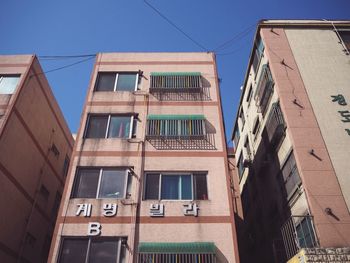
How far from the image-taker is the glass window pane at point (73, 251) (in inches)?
450

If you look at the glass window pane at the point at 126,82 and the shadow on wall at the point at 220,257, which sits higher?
the glass window pane at the point at 126,82

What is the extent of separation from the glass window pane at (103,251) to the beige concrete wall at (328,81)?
9428 millimetres

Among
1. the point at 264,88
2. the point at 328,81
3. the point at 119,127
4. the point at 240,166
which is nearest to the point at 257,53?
the point at 264,88

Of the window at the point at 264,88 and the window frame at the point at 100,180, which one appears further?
the window at the point at 264,88

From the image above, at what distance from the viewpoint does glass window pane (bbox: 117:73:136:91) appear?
695 inches

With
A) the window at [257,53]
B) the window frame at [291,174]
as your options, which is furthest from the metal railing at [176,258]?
the window at [257,53]

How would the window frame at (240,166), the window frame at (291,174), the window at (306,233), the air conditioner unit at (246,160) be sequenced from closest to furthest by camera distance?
the window at (306,233) < the window frame at (291,174) < the air conditioner unit at (246,160) < the window frame at (240,166)

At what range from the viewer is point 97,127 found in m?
15.8

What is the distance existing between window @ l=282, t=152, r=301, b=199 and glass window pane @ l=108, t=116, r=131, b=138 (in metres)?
8.24

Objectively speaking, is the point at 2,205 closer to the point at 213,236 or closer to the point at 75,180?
the point at 75,180

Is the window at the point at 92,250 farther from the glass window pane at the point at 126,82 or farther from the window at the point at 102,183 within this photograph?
the glass window pane at the point at 126,82

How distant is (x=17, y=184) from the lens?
1603 centimetres

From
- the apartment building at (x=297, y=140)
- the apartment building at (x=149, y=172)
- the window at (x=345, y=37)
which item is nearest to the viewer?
the apartment building at (x=149, y=172)

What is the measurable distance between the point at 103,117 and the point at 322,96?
11462 millimetres
